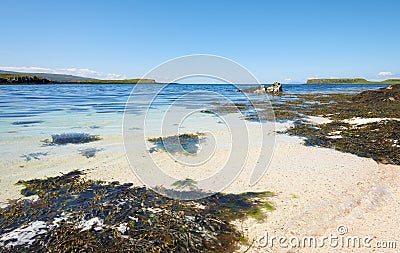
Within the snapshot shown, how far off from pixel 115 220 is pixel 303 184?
4.11 metres

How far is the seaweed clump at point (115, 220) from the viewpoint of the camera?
3.44 m

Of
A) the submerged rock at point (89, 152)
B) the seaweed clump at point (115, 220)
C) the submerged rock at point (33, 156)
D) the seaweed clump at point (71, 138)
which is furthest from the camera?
the seaweed clump at point (71, 138)

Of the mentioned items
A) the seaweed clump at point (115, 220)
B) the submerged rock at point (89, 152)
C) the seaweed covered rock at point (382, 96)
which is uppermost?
the seaweed covered rock at point (382, 96)

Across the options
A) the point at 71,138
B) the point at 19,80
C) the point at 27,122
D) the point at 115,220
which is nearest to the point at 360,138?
the point at 115,220

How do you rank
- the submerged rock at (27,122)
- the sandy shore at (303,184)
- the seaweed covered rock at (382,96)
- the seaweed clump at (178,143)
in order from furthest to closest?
the seaweed covered rock at (382,96), the submerged rock at (27,122), the seaweed clump at (178,143), the sandy shore at (303,184)

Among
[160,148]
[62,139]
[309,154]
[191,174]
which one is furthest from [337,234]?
[62,139]

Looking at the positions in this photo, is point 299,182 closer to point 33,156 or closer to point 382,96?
point 33,156

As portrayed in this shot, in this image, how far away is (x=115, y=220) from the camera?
13.2ft

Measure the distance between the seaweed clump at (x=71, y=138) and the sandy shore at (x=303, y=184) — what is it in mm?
797

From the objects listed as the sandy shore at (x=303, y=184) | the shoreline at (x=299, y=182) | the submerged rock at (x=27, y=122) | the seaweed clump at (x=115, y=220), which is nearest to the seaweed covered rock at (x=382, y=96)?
the shoreline at (x=299, y=182)

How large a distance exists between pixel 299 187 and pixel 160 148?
478 cm

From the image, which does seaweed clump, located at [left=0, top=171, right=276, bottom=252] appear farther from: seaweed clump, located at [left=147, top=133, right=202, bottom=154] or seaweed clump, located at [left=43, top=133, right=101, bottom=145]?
seaweed clump, located at [left=43, top=133, right=101, bottom=145]

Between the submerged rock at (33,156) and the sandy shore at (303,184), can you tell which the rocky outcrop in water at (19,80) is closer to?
the submerged rock at (33,156)

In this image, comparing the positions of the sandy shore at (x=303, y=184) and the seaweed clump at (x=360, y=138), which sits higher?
the seaweed clump at (x=360, y=138)
